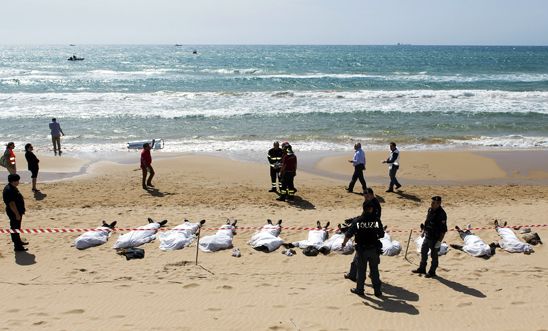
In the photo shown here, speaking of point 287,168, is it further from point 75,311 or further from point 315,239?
point 75,311

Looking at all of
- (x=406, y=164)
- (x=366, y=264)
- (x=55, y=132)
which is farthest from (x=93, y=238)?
(x=406, y=164)

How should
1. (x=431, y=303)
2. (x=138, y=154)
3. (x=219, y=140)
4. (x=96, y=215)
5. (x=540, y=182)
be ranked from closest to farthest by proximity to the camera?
(x=431, y=303)
(x=96, y=215)
(x=540, y=182)
(x=138, y=154)
(x=219, y=140)

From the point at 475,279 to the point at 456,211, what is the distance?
13.9 feet

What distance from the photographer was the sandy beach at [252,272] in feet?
21.4

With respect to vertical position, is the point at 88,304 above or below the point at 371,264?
below

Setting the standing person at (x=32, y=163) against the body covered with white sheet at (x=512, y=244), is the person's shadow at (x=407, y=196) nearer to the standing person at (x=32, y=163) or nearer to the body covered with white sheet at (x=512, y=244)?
the body covered with white sheet at (x=512, y=244)

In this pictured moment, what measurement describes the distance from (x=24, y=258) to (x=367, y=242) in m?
5.89

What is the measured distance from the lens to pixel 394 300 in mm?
7156

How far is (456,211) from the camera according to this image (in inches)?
468

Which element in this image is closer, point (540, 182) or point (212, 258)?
point (212, 258)

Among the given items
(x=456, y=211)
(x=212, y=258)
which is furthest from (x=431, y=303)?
(x=456, y=211)

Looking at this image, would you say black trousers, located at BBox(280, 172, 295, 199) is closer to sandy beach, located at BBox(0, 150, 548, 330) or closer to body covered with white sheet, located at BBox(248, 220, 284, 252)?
sandy beach, located at BBox(0, 150, 548, 330)

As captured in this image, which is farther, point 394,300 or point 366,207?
point 394,300

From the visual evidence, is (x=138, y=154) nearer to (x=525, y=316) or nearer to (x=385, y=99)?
(x=525, y=316)
